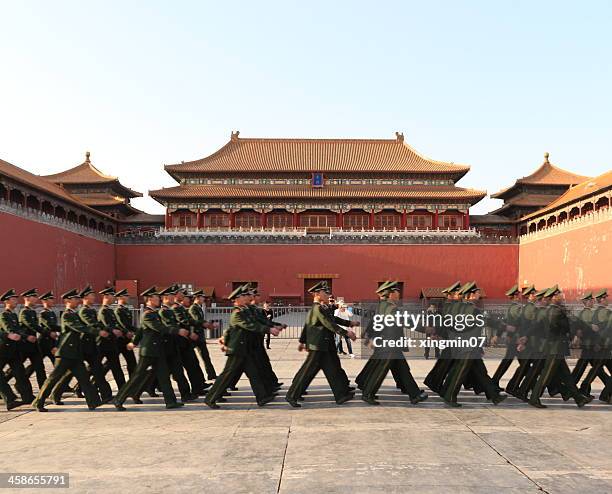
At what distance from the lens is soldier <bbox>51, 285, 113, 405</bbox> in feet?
20.4

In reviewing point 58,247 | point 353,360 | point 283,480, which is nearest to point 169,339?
point 283,480

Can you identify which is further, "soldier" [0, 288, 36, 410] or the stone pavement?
"soldier" [0, 288, 36, 410]

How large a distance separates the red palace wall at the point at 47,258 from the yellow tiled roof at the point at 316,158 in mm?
7349

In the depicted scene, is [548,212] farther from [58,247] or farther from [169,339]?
[169,339]

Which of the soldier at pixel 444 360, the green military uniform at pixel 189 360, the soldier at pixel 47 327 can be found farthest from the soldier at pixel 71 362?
the soldier at pixel 444 360

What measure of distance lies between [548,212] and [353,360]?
22.0 metres

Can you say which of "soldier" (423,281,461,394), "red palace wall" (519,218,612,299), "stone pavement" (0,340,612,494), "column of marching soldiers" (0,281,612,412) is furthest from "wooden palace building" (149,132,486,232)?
"stone pavement" (0,340,612,494)

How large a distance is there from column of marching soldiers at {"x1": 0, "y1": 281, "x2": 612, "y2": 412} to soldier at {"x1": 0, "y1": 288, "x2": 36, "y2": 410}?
11 millimetres

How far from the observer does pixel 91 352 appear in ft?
20.6

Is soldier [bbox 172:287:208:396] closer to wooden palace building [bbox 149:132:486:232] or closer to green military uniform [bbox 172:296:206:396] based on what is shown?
green military uniform [bbox 172:296:206:396]

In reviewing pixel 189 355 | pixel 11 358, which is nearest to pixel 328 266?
pixel 189 355

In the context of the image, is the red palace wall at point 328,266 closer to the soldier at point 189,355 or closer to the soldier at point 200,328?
the soldier at point 200,328

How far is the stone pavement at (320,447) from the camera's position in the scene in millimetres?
3654

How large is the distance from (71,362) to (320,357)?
2.77 m
